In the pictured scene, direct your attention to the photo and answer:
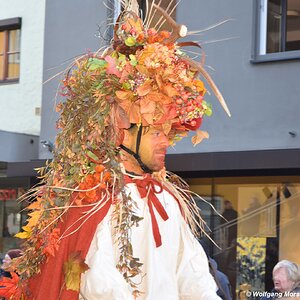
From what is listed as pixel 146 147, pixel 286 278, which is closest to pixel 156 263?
pixel 146 147

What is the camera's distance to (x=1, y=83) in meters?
15.0

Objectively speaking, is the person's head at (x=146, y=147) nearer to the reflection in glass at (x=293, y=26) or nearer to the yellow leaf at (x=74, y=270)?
the yellow leaf at (x=74, y=270)

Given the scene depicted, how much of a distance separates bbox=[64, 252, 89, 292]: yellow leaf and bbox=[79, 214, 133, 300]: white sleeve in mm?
24

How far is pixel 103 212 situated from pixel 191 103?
756 millimetres

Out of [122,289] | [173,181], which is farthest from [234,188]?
[122,289]

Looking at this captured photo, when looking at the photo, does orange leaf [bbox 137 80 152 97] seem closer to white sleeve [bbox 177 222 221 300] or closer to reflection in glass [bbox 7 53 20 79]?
white sleeve [bbox 177 222 221 300]

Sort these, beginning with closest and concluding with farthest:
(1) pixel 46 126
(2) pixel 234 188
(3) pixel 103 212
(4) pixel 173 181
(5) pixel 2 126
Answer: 1. (3) pixel 103 212
2. (4) pixel 173 181
3. (2) pixel 234 188
4. (1) pixel 46 126
5. (5) pixel 2 126

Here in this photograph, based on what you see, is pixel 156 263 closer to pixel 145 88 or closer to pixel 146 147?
pixel 146 147

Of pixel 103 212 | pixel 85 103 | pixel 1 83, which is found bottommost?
pixel 103 212

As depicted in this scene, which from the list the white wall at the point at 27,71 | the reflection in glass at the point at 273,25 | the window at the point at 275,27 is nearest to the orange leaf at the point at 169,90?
the window at the point at 275,27

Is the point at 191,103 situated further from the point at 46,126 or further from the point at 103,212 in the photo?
the point at 46,126

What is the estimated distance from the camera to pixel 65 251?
13.4 feet

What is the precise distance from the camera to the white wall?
14183 mm

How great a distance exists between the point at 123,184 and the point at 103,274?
54 cm
